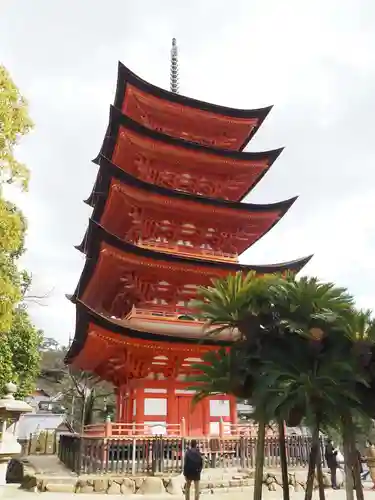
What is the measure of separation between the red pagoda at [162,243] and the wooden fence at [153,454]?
2.36 ft

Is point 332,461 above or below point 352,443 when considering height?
below

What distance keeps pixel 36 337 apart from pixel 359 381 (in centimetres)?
1482

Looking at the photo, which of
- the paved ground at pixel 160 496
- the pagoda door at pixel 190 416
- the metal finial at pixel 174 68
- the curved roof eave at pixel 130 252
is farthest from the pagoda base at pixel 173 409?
the metal finial at pixel 174 68

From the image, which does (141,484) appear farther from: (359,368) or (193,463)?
(359,368)

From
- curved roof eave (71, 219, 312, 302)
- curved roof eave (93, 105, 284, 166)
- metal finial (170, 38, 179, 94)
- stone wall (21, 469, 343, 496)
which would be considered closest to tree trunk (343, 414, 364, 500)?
stone wall (21, 469, 343, 496)

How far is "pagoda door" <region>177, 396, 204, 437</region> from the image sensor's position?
49.8ft

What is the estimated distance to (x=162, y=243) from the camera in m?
18.0

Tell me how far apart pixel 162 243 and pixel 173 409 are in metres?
6.29

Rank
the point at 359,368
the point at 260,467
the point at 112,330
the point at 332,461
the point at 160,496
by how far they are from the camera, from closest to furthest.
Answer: the point at 359,368
the point at 260,467
the point at 160,496
the point at 112,330
the point at 332,461

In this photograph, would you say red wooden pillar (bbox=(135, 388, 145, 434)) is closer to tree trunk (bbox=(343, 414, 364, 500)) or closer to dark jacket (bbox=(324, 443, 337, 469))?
dark jacket (bbox=(324, 443, 337, 469))

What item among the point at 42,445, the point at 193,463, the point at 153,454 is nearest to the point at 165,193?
the point at 153,454

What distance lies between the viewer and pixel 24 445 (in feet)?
83.5

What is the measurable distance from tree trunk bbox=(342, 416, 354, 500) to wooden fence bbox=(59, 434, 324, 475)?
6460mm

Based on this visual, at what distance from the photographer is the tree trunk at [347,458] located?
7.25 metres
